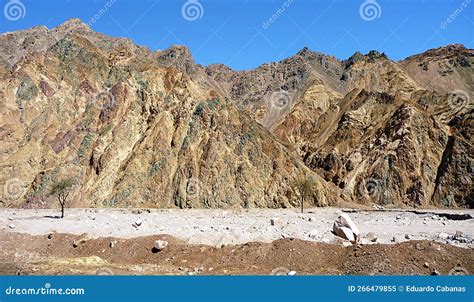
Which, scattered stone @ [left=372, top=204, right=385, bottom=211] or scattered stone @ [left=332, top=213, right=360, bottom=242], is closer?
scattered stone @ [left=332, top=213, right=360, bottom=242]

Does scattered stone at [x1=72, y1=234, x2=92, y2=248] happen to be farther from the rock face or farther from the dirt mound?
the rock face

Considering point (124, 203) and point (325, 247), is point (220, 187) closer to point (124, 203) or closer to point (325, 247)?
point (124, 203)

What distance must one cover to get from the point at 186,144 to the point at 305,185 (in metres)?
18.0

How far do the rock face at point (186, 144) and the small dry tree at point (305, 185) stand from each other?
0.88m

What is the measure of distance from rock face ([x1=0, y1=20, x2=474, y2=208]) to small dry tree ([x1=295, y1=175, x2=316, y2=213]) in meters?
0.88

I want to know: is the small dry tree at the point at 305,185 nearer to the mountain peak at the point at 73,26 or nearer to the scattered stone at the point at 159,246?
the scattered stone at the point at 159,246

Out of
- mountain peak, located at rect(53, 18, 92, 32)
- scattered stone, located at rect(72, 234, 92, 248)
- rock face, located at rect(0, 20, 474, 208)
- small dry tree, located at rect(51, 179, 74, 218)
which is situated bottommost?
scattered stone, located at rect(72, 234, 92, 248)

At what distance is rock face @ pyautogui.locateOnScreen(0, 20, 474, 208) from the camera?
60750 mm

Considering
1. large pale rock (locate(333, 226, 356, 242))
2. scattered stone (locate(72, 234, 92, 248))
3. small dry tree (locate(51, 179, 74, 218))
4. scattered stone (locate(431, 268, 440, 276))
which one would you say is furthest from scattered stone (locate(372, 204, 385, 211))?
scattered stone (locate(72, 234, 92, 248))

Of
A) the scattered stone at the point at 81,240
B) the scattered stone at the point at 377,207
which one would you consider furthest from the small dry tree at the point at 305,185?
the scattered stone at the point at 81,240

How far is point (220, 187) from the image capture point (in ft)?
201

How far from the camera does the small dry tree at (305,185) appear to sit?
195ft

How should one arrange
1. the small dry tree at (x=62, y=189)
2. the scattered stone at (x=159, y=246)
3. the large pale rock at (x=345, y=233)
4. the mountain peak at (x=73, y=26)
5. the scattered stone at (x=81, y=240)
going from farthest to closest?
the mountain peak at (x=73, y=26) < the small dry tree at (x=62, y=189) < the large pale rock at (x=345, y=233) < the scattered stone at (x=81, y=240) < the scattered stone at (x=159, y=246)

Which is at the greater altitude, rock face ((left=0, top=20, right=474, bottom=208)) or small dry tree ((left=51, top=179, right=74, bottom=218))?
rock face ((left=0, top=20, right=474, bottom=208))
